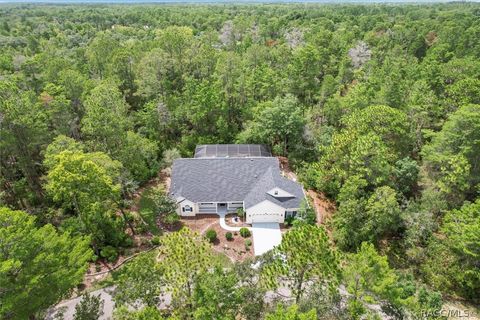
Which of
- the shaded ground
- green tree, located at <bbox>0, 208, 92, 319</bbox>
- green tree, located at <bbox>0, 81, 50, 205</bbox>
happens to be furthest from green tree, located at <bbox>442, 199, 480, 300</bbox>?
green tree, located at <bbox>0, 81, 50, 205</bbox>

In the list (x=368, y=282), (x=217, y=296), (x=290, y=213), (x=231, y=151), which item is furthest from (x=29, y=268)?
(x=231, y=151)

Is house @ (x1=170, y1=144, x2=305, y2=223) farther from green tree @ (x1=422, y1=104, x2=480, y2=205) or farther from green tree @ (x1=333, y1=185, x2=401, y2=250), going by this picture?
green tree @ (x1=422, y1=104, x2=480, y2=205)

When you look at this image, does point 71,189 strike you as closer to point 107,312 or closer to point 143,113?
point 107,312

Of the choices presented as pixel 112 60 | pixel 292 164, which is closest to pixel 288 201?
pixel 292 164

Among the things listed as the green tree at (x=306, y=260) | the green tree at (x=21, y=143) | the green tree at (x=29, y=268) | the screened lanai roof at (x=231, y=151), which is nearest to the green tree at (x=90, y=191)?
the green tree at (x=29, y=268)

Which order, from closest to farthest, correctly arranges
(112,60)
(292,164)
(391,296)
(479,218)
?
(391,296) < (479,218) < (292,164) < (112,60)

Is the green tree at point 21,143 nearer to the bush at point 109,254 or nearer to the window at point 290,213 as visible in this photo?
the bush at point 109,254
